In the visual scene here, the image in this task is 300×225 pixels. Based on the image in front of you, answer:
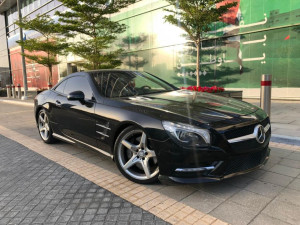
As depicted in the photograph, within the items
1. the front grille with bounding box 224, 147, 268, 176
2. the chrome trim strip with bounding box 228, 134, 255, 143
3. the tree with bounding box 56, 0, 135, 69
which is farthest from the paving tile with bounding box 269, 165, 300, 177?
the tree with bounding box 56, 0, 135, 69

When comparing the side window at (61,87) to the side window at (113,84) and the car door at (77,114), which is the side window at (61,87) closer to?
the car door at (77,114)

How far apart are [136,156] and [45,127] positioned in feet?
9.22

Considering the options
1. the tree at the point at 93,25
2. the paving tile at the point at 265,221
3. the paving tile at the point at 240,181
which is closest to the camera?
the paving tile at the point at 265,221

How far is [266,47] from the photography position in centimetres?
1083

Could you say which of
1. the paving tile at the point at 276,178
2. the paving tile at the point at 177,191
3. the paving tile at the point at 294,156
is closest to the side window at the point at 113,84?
the paving tile at the point at 177,191

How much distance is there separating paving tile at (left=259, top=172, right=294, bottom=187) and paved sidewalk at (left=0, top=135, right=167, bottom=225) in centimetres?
153

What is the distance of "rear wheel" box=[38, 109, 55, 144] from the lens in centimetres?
500

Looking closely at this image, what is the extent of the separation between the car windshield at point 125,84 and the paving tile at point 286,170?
6.35 ft

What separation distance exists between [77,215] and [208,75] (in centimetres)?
1153

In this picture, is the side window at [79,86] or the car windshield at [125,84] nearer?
the car windshield at [125,84]

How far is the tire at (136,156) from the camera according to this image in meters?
2.97

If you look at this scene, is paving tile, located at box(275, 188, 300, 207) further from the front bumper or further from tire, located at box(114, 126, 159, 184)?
tire, located at box(114, 126, 159, 184)

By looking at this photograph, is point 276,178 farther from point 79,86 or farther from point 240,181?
point 79,86

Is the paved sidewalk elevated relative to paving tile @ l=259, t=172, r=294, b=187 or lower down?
lower down
